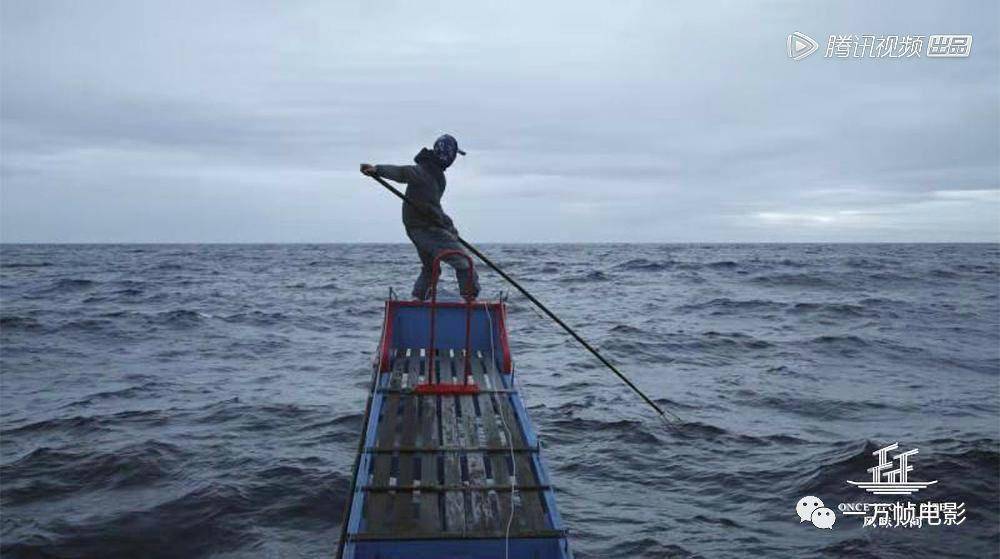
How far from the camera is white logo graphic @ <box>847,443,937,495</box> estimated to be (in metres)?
9.59

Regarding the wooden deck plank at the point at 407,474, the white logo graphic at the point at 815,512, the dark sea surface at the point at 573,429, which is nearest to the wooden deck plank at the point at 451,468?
the wooden deck plank at the point at 407,474

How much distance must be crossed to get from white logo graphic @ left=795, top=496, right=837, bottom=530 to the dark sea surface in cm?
11

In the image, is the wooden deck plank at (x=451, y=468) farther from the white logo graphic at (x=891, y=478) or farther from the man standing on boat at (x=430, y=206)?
the white logo graphic at (x=891, y=478)

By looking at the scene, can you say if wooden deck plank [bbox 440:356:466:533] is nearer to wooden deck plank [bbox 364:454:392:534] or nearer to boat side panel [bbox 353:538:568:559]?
boat side panel [bbox 353:538:568:559]

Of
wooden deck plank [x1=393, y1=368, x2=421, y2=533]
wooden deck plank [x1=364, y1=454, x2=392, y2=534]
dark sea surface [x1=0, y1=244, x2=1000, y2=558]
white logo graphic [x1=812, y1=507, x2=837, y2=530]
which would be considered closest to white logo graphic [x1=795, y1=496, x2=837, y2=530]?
white logo graphic [x1=812, y1=507, x2=837, y2=530]

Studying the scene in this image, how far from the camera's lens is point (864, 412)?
13.4 meters

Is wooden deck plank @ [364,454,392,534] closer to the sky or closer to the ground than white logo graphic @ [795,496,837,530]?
closer to the sky

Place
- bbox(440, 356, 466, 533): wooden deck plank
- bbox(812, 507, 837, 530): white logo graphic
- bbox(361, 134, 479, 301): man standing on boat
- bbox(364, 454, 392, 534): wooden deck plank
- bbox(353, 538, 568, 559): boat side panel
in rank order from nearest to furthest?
bbox(353, 538, 568, 559): boat side panel
bbox(364, 454, 392, 534): wooden deck plank
bbox(440, 356, 466, 533): wooden deck plank
bbox(361, 134, 479, 301): man standing on boat
bbox(812, 507, 837, 530): white logo graphic

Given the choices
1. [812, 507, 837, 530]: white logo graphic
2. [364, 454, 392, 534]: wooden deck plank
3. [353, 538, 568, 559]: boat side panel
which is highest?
[364, 454, 392, 534]: wooden deck plank

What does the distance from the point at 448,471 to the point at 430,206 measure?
351 cm

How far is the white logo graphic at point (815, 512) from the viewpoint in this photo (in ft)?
28.5

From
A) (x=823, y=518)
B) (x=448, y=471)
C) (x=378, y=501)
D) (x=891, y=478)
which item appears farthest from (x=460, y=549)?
(x=891, y=478)

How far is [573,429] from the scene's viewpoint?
1247cm

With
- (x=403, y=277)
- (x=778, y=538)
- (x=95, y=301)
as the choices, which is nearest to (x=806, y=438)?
(x=778, y=538)
